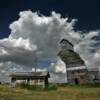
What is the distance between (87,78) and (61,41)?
1434 cm

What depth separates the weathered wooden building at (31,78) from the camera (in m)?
59.8

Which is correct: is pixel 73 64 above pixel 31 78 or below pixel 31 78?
above

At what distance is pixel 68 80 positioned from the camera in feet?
269

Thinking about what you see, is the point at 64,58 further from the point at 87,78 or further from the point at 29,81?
the point at 29,81

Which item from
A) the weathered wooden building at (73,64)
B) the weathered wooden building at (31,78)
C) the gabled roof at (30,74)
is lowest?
the weathered wooden building at (31,78)

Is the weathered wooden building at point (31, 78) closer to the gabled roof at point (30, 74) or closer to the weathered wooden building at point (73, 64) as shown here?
the gabled roof at point (30, 74)

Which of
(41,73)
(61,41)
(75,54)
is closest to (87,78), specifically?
(75,54)

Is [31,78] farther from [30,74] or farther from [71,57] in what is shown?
[71,57]

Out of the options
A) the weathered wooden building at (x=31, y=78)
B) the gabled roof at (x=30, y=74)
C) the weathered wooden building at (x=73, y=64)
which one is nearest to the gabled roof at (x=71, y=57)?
the weathered wooden building at (x=73, y=64)

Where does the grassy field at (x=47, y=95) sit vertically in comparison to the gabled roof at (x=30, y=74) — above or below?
below

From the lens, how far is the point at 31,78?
198 feet

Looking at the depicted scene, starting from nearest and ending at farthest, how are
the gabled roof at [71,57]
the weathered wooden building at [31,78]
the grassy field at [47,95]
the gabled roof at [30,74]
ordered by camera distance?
1. the grassy field at [47,95]
2. the weathered wooden building at [31,78]
3. the gabled roof at [30,74]
4. the gabled roof at [71,57]

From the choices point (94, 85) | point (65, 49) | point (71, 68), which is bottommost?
point (94, 85)

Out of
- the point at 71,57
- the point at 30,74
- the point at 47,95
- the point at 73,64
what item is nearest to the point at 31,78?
the point at 30,74
